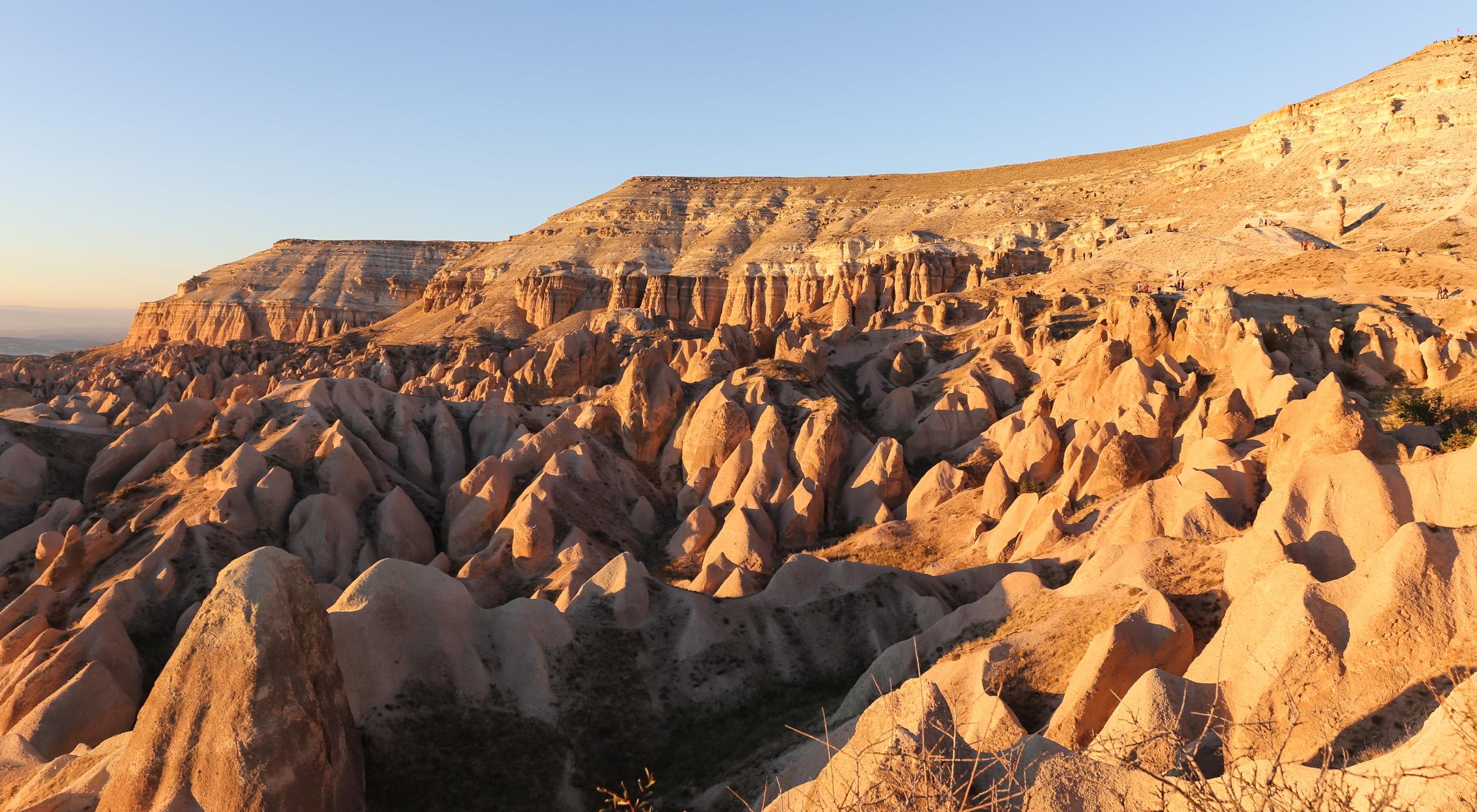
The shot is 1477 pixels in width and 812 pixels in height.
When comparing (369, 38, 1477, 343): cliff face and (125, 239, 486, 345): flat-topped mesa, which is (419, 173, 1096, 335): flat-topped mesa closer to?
(369, 38, 1477, 343): cliff face

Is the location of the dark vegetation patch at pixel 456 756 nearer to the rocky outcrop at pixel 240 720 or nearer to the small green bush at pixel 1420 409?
the rocky outcrop at pixel 240 720

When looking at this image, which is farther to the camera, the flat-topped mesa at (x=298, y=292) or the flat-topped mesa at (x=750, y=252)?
the flat-topped mesa at (x=298, y=292)

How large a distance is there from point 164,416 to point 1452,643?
147ft

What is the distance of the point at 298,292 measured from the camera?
137 metres

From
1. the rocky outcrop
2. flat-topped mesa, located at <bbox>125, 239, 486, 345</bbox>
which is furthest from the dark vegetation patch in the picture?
flat-topped mesa, located at <bbox>125, 239, 486, 345</bbox>

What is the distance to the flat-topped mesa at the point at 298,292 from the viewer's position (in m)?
130

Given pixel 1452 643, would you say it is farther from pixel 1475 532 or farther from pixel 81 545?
pixel 81 545

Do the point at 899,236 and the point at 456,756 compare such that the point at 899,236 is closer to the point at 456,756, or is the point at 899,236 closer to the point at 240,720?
the point at 456,756

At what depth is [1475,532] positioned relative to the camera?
12.7 metres

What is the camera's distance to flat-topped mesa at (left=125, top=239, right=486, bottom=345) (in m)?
130

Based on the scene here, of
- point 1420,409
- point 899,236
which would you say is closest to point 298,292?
point 899,236

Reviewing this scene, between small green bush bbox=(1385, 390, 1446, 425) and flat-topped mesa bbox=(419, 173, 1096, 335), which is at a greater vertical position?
flat-topped mesa bbox=(419, 173, 1096, 335)

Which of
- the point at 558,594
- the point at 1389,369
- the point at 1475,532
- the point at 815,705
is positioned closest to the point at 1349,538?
the point at 1475,532

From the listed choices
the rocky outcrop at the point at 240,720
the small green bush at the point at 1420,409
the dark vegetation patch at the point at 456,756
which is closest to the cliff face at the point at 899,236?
the small green bush at the point at 1420,409
